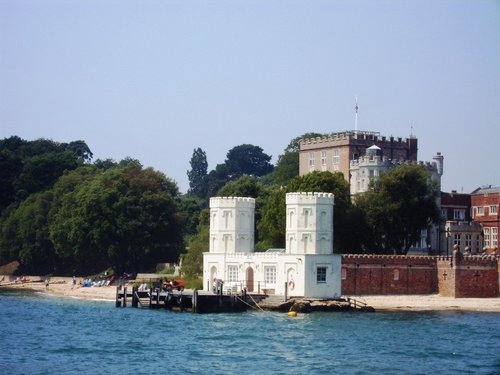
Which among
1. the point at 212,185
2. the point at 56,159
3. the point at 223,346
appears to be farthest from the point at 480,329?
the point at 212,185

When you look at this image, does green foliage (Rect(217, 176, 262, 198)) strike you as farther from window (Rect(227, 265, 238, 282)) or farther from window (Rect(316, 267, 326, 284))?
window (Rect(316, 267, 326, 284))

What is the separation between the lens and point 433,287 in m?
82.7

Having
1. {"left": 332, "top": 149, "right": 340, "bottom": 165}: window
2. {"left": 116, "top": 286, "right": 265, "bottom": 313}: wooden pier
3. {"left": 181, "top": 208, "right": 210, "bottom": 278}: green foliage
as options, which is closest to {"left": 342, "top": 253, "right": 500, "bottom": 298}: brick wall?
{"left": 116, "top": 286, "right": 265, "bottom": 313}: wooden pier

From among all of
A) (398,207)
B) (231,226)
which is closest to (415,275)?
(398,207)

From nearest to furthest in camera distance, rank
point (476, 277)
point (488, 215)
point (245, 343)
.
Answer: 1. point (245, 343)
2. point (476, 277)
3. point (488, 215)

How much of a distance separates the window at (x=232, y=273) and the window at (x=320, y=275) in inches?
272

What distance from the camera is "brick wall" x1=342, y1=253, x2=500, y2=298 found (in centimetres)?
7962

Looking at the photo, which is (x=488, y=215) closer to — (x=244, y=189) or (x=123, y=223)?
(x=244, y=189)

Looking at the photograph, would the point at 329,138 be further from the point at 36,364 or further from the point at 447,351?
the point at 36,364

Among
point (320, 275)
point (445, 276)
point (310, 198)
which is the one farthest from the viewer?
point (445, 276)

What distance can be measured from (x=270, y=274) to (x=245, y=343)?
21.0 m

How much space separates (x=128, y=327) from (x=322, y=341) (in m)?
12.4

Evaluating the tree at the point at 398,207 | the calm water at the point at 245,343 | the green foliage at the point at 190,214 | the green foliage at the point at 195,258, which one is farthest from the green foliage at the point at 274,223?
the green foliage at the point at 190,214

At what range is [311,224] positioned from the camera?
77.1m
